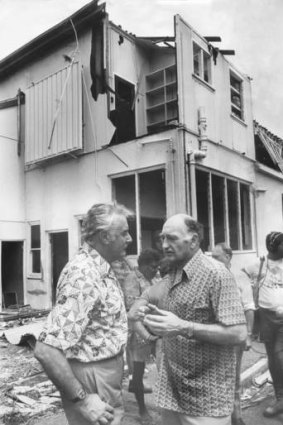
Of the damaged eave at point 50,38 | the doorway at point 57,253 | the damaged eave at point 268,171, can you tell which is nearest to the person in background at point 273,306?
the damaged eave at point 268,171

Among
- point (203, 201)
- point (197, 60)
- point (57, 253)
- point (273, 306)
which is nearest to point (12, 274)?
point (57, 253)

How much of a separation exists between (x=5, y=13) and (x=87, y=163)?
5.32 m

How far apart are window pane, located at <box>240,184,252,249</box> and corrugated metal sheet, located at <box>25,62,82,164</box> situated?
420 cm

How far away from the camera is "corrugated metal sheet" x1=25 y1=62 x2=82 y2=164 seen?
8.61 metres

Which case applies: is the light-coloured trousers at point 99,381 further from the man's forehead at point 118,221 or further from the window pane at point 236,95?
the window pane at point 236,95

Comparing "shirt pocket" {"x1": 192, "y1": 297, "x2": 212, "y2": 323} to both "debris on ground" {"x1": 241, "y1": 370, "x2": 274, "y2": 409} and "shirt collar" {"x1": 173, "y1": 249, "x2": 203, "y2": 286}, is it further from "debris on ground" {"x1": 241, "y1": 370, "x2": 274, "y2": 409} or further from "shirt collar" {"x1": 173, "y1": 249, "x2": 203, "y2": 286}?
"debris on ground" {"x1": 241, "y1": 370, "x2": 274, "y2": 409}

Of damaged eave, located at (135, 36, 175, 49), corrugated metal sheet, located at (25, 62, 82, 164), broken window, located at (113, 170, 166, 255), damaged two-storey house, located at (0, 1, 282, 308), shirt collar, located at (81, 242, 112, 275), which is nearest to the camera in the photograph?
shirt collar, located at (81, 242, 112, 275)

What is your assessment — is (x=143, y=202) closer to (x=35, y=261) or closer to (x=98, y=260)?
(x=35, y=261)

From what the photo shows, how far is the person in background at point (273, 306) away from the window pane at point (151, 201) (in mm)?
4256

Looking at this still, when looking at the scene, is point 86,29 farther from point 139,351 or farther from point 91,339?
point 91,339

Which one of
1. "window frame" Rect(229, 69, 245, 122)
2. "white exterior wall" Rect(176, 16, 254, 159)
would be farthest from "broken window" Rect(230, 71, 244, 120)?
"white exterior wall" Rect(176, 16, 254, 159)

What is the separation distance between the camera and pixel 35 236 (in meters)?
10.0

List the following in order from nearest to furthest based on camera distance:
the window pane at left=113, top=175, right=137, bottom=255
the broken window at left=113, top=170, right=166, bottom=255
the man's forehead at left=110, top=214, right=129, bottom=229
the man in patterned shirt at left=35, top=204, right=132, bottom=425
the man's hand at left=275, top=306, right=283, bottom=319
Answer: the man in patterned shirt at left=35, top=204, right=132, bottom=425 → the man's forehead at left=110, top=214, right=129, bottom=229 → the man's hand at left=275, top=306, right=283, bottom=319 → the broken window at left=113, top=170, right=166, bottom=255 → the window pane at left=113, top=175, right=137, bottom=255

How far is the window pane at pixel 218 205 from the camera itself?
26.4 ft
